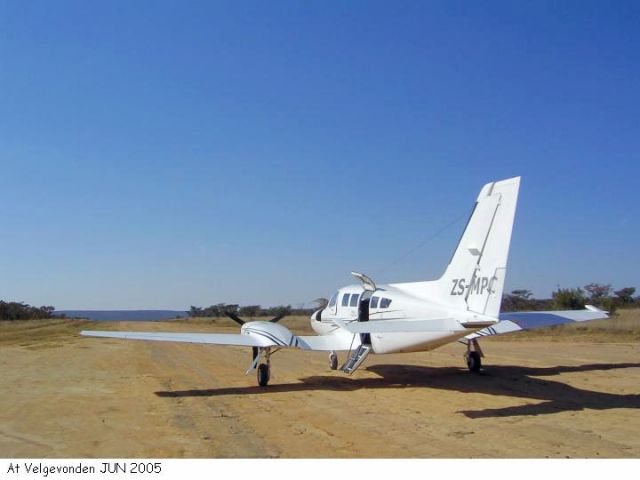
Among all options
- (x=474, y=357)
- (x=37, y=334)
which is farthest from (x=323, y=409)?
(x=37, y=334)

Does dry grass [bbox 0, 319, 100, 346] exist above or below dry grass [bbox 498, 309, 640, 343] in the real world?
below

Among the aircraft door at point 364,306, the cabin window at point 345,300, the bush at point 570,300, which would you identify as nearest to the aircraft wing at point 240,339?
the aircraft door at point 364,306

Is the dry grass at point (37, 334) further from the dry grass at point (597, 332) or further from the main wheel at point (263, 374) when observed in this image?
the dry grass at point (597, 332)

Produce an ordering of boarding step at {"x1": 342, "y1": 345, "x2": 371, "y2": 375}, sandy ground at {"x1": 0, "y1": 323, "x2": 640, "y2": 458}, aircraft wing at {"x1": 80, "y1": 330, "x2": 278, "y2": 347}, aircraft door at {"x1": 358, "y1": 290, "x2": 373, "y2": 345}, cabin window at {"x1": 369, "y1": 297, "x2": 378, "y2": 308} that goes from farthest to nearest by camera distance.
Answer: aircraft door at {"x1": 358, "y1": 290, "x2": 373, "y2": 345}
cabin window at {"x1": 369, "y1": 297, "x2": 378, "y2": 308}
aircraft wing at {"x1": 80, "y1": 330, "x2": 278, "y2": 347}
boarding step at {"x1": 342, "y1": 345, "x2": 371, "y2": 375}
sandy ground at {"x1": 0, "y1": 323, "x2": 640, "y2": 458}

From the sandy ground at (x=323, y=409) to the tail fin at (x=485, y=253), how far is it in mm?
2296

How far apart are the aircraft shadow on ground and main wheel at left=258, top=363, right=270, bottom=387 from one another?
17 centimetres

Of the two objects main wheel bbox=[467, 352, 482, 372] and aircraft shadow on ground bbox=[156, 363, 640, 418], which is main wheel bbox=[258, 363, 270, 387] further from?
main wheel bbox=[467, 352, 482, 372]

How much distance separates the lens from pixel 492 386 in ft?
49.4

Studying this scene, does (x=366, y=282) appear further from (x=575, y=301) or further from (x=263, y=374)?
(x=575, y=301)

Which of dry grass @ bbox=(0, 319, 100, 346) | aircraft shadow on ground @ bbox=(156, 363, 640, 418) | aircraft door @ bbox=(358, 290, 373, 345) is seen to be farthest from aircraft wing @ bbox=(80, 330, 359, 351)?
dry grass @ bbox=(0, 319, 100, 346)

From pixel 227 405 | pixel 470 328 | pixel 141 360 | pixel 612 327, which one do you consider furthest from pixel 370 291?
pixel 612 327

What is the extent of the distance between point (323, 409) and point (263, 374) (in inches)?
147

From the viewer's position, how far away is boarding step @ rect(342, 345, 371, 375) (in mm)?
15203

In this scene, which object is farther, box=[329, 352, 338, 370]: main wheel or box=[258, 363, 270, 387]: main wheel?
box=[329, 352, 338, 370]: main wheel
